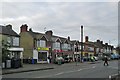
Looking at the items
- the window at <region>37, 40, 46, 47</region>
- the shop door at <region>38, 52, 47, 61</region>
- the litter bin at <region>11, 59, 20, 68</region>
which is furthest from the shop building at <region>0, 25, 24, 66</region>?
the window at <region>37, 40, 46, 47</region>

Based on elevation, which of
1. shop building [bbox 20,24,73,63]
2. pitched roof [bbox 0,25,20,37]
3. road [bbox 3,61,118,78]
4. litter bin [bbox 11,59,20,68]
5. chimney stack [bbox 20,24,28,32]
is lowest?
road [bbox 3,61,118,78]

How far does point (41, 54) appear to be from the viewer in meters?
56.3

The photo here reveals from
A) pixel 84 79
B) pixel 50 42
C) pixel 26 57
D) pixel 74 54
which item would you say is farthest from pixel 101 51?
pixel 84 79

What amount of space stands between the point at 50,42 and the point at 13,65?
2744 cm

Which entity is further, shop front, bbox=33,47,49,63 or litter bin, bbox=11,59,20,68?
shop front, bbox=33,47,49,63

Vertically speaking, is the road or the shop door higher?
the shop door

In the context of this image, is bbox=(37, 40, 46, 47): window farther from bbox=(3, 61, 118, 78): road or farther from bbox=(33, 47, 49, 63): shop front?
bbox=(3, 61, 118, 78): road

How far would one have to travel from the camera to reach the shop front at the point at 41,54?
55.1 meters

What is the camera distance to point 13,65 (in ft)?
110

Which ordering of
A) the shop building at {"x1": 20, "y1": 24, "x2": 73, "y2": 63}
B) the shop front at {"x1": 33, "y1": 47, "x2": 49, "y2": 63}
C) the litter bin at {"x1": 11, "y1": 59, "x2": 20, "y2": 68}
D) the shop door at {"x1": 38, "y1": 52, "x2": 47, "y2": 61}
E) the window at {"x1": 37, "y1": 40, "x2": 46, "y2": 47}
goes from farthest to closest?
the window at {"x1": 37, "y1": 40, "x2": 46, "y2": 47}
the shop door at {"x1": 38, "y1": 52, "x2": 47, "y2": 61}
the shop building at {"x1": 20, "y1": 24, "x2": 73, "y2": 63}
the shop front at {"x1": 33, "y1": 47, "x2": 49, "y2": 63}
the litter bin at {"x1": 11, "y1": 59, "x2": 20, "y2": 68}

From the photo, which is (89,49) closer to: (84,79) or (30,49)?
(30,49)

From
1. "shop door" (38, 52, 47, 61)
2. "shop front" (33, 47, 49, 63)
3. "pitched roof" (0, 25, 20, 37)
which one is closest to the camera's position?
"pitched roof" (0, 25, 20, 37)

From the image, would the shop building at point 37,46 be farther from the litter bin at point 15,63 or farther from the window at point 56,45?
the litter bin at point 15,63

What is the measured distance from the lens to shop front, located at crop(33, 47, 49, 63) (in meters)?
55.1
